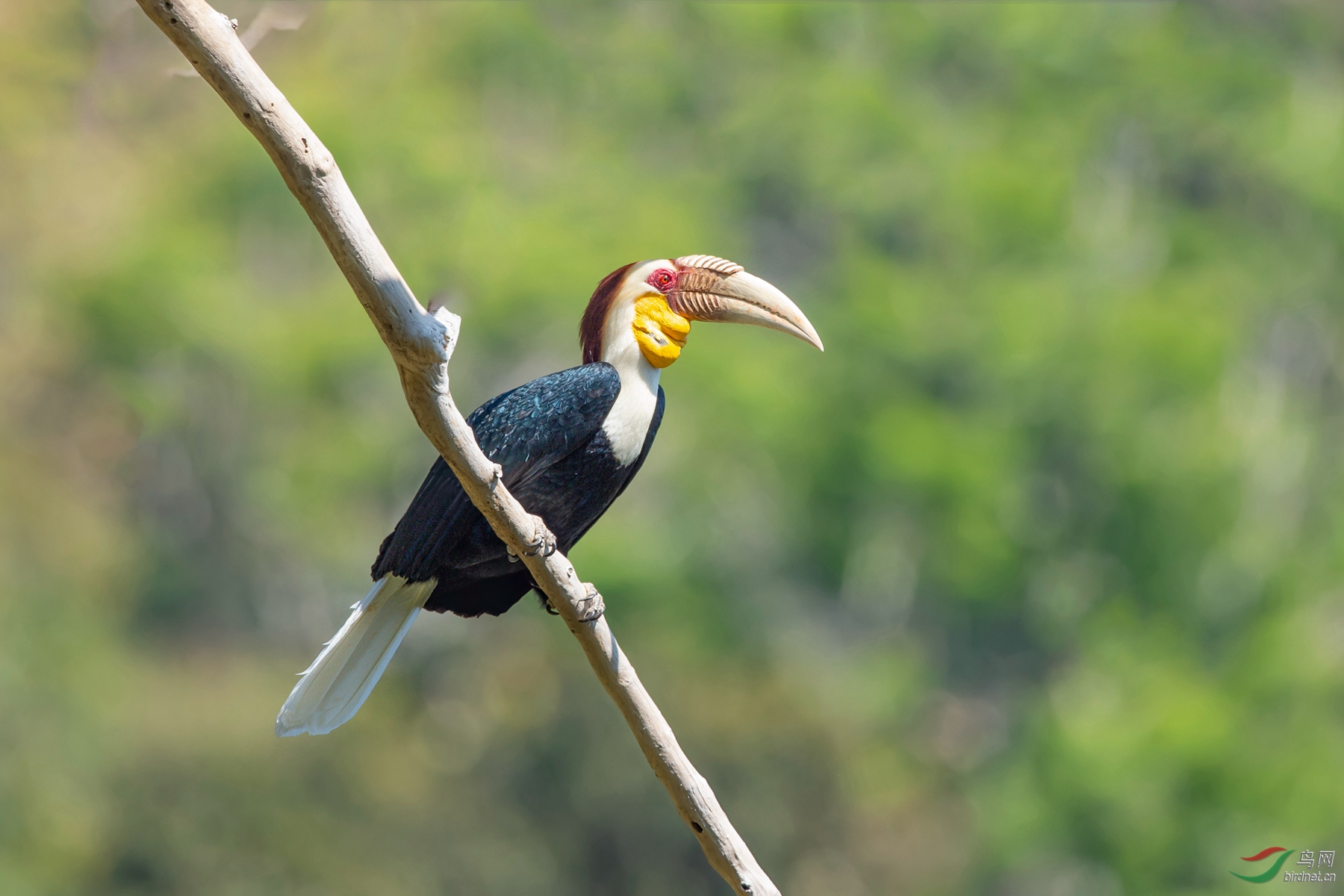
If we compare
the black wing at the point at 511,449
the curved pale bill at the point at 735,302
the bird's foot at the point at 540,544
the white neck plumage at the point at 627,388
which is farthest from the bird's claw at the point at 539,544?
the curved pale bill at the point at 735,302

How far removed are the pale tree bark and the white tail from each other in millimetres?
522

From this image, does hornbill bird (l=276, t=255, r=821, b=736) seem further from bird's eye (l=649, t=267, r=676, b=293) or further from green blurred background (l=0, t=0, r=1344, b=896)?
green blurred background (l=0, t=0, r=1344, b=896)

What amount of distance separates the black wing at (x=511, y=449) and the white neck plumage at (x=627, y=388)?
0.03 meters

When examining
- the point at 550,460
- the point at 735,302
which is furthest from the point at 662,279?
the point at 550,460

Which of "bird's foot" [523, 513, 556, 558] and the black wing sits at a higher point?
the black wing

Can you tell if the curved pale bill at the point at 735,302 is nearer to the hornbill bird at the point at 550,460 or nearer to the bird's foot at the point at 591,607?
the hornbill bird at the point at 550,460

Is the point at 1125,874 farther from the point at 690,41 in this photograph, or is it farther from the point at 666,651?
the point at 690,41

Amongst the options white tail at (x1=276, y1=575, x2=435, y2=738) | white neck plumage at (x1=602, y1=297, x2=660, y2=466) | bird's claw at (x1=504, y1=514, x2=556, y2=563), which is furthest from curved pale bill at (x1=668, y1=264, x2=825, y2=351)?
white tail at (x1=276, y1=575, x2=435, y2=738)

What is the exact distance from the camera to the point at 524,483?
3.28 metres

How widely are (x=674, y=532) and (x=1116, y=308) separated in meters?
7.07

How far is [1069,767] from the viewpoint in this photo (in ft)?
52.3

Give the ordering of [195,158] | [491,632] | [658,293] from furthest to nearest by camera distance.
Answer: [195,158] < [491,632] < [658,293]

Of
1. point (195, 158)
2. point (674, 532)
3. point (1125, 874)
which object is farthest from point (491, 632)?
point (195, 158)

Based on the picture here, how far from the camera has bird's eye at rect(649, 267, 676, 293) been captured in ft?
10.9
